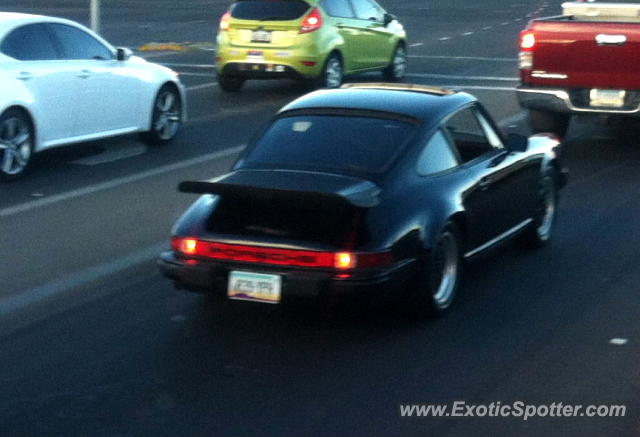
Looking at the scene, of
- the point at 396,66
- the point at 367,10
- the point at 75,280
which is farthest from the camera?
the point at 396,66

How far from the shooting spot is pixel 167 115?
15.6m

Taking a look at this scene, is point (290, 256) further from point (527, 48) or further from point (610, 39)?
point (527, 48)

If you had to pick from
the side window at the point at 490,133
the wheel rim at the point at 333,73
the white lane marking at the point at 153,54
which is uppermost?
the side window at the point at 490,133

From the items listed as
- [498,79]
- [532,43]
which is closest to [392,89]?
[532,43]

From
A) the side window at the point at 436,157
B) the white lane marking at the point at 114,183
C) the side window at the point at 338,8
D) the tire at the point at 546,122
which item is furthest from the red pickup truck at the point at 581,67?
the side window at the point at 338,8

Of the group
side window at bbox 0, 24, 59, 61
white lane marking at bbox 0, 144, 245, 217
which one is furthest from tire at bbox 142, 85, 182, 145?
side window at bbox 0, 24, 59, 61

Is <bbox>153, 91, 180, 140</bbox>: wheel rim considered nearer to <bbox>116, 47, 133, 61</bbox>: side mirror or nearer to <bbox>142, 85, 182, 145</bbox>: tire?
<bbox>142, 85, 182, 145</bbox>: tire

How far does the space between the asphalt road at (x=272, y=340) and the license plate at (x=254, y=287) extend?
0.95ft

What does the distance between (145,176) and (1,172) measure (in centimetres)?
142

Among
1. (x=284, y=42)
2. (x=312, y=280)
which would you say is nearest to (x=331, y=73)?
(x=284, y=42)

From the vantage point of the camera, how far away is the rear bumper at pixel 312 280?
7402mm

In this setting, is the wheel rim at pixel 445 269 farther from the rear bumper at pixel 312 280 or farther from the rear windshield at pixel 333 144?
the rear windshield at pixel 333 144

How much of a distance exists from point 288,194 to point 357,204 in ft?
1.38

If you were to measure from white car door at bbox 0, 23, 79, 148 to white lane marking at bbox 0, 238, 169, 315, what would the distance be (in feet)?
11.7
